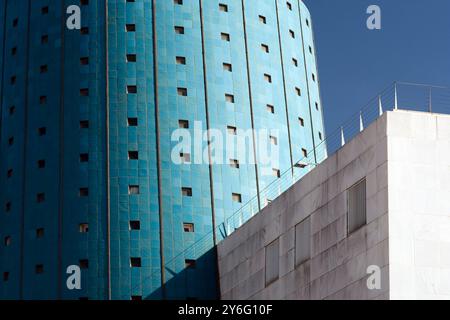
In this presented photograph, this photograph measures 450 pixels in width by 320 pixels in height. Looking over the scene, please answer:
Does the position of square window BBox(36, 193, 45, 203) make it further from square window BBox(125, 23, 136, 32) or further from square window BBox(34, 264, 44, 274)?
square window BBox(125, 23, 136, 32)

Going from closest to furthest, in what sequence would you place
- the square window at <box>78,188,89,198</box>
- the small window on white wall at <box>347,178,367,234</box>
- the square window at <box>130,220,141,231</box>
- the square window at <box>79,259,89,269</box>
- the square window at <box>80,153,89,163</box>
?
the small window on white wall at <box>347,178,367,234</box> → the square window at <box>79,259,89,269</box> → the square window at <box>130,220,141,231</box> → the square window at <box>78,188,89,198</box> → the square window at <box>80,153,89,163</box>

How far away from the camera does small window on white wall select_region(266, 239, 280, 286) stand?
28.2m

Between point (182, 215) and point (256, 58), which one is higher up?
point (256, 58)

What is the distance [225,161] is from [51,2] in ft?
25.5

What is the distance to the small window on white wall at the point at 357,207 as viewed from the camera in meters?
24.1

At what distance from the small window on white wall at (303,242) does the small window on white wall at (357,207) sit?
202cm

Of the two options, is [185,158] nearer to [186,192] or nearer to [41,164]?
[186,192]

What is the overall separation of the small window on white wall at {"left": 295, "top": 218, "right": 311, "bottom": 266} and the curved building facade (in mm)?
6853

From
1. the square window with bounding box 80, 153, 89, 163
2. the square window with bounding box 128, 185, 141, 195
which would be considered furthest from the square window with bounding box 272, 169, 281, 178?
the square window with bounding box 80, 153, 89, 163

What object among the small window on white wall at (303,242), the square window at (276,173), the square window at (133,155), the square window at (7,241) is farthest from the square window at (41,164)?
the small window on white wall at (303,242)

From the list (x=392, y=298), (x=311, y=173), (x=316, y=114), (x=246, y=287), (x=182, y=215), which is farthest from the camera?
(x=316, y=114)

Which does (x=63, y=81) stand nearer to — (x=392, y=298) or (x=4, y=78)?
(x=4, y=78)
